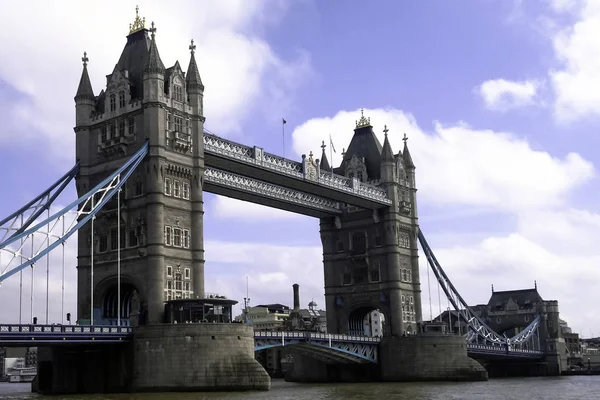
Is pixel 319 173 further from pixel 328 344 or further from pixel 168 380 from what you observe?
pixel 168 380

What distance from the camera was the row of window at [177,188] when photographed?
2825 inches

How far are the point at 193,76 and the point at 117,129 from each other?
8255mm

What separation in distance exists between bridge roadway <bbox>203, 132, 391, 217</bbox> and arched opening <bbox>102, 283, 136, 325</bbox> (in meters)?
12.9

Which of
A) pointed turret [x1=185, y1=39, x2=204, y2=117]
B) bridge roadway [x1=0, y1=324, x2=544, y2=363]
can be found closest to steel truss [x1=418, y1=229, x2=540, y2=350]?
bridge roadway [x1=0, y1=324, x2=544, y2=363]

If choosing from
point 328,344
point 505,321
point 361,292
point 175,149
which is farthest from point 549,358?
point 175,149

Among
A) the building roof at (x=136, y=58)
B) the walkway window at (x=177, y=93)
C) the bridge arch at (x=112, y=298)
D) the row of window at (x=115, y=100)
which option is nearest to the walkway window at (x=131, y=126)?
the row of window at (x=115, y=100)

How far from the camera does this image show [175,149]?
72.6 m

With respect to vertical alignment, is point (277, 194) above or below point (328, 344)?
above

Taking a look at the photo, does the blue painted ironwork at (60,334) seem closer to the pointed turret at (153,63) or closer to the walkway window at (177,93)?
the walkway window at (177,93)

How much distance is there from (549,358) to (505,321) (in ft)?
48.1

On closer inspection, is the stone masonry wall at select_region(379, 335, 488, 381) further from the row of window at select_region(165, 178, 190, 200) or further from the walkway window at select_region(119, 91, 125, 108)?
the walkway window at select_region(119, 91, 125, 108)

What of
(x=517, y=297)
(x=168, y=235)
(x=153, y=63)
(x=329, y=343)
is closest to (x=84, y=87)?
(x=153, y=63)

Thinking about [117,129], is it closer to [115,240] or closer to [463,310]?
[115,240]

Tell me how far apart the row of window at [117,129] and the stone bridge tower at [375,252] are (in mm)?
38448
